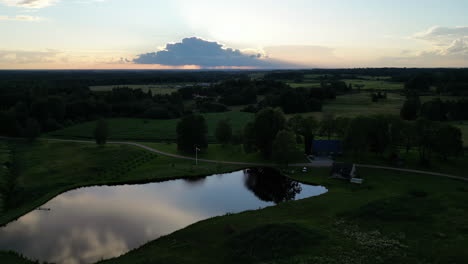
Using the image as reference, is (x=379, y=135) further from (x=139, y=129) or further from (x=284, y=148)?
(x=139, y=129)

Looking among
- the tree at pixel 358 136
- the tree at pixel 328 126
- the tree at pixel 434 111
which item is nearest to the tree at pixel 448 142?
the tree at pixel 358 136

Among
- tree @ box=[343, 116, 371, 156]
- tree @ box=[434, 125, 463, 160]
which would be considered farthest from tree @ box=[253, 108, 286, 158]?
tree @ box=[434, 125, 463, 160]

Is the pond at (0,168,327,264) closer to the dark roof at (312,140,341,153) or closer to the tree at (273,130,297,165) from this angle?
the tree at (273,130,297,165)

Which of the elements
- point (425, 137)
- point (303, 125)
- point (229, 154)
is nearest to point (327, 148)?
point (303, 125)

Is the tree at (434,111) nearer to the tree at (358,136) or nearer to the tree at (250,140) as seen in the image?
the tree at (358,136)

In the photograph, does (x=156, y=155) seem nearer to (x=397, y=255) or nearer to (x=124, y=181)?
(x=124, y=181)
